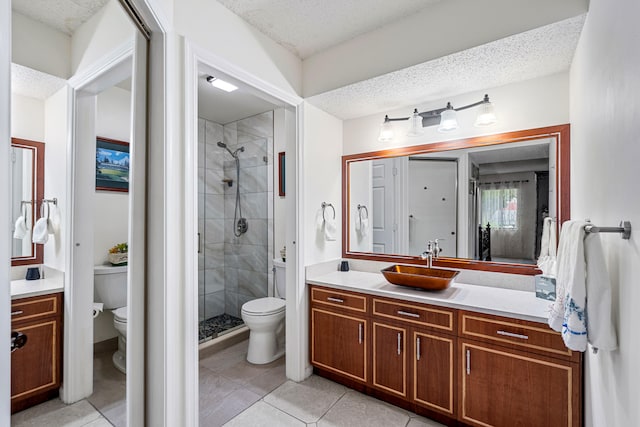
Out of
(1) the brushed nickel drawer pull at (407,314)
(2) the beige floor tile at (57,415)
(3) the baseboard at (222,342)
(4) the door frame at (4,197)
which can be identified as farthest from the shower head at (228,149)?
(4) the door frame at (4,197)

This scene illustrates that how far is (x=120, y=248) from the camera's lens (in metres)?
1.30

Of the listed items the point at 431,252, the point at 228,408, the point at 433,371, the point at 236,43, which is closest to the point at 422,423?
the point at 433,371

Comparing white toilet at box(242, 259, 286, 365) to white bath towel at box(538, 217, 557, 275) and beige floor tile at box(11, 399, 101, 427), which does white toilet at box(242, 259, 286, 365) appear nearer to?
beige floor tile at box(11, 399, 101, 427)

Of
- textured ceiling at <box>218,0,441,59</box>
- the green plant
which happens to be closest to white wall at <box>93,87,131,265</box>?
the green plant

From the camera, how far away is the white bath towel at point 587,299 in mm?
921

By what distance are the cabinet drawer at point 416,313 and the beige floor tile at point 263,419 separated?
2.87 feet

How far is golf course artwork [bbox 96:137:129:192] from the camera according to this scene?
1.12 meters

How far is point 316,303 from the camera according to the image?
247 cm

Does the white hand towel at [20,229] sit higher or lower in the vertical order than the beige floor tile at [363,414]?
higher

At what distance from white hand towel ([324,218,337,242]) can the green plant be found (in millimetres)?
1596

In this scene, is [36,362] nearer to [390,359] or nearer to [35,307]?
[35,307]

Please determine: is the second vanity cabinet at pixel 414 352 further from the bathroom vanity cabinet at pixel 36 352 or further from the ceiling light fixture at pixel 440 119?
the bathroom vanity cabinet at pixel 36 352

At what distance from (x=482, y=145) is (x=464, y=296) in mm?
1118

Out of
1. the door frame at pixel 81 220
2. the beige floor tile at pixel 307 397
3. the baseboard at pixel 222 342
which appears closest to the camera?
the door frame at pixel 81 220
